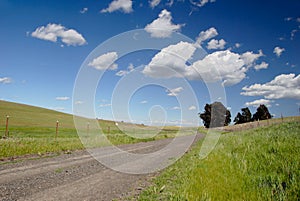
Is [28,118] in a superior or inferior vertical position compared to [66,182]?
superior

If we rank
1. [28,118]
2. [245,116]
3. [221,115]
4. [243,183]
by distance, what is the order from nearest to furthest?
[243,183] → [28,118] → [221,115] → [245,116]

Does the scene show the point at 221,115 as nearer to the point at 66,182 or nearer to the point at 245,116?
the point at 245,116

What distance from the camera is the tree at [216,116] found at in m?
97.8

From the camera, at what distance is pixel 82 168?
9656mm

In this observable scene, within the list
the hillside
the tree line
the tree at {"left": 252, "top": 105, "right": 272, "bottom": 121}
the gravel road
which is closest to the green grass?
the gravel road

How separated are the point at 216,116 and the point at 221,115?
3106mm

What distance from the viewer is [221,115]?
9956 cm

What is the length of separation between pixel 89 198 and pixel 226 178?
3.36 m

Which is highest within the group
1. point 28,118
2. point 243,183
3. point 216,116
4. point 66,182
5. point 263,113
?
point 263,113

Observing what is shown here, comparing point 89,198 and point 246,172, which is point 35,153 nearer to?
point 89,198

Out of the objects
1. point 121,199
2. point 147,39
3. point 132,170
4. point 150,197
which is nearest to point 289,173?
point 150,197

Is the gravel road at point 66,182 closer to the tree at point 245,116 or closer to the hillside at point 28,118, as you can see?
the hillside at point 28,118

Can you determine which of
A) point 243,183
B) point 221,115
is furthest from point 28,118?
point 221,115

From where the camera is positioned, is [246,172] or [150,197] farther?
[246,172]
